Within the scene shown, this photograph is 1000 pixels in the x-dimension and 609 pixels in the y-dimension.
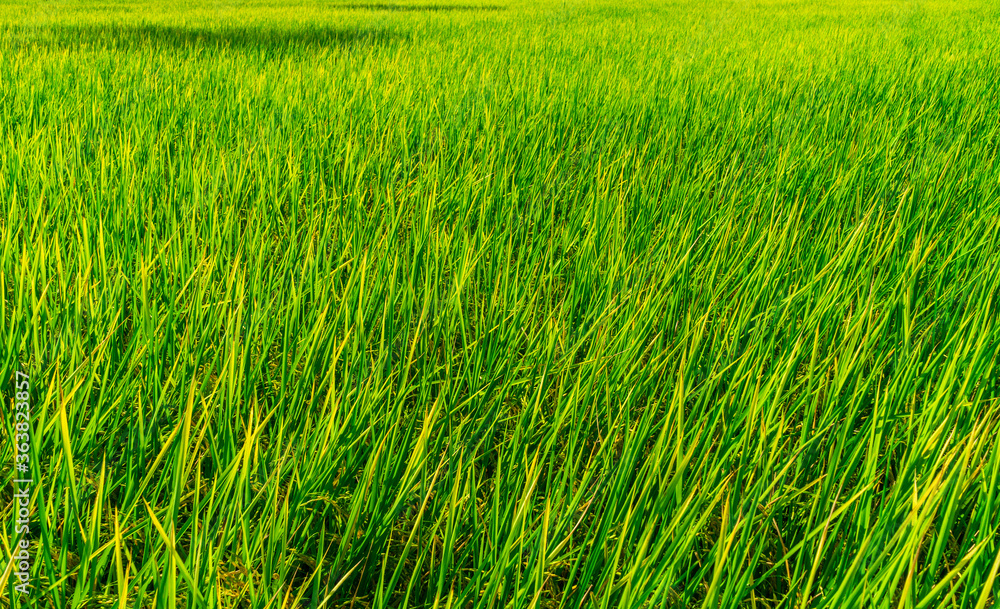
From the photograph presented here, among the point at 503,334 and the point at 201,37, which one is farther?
the point at 201,37

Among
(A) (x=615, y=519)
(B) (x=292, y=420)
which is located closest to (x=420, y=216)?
(B) (x=292, y=420)

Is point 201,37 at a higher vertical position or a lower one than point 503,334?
higher

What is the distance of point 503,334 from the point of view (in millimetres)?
812

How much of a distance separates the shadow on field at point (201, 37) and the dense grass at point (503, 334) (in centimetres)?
112

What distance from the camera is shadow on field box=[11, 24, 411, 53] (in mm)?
3795

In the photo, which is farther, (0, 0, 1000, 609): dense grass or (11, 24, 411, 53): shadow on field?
(11, 24, 411, 53): shadow on field

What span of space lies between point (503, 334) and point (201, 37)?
4558 millimetres

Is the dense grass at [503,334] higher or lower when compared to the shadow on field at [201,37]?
lower

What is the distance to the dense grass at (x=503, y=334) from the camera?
0.50 metres

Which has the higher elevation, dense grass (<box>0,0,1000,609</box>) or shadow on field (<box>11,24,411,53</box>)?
shadow on field (<box>11,24,411,53</box>)

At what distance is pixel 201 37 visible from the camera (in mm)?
4375

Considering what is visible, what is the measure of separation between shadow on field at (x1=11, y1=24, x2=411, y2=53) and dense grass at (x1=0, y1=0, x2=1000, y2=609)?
3.68ft

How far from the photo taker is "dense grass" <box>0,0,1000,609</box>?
1.65 ft

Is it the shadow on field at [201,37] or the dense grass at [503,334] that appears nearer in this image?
the dense grass at [503,334]
